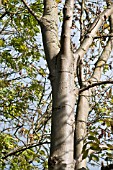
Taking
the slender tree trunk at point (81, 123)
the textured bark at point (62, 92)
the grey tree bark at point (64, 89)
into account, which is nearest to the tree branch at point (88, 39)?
the grey tree bark at point (64, 89)

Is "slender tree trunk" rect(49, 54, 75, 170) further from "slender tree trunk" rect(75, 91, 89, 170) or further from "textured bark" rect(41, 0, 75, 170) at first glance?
"slender tree trunk" rect(75, 91, 89, 170)

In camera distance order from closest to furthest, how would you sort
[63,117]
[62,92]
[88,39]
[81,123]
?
[63,117]
[62,92]
[88,39]
[81,123]

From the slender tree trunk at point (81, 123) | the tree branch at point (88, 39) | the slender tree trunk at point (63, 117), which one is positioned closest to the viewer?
the slender tree trunk at point (63, 117)

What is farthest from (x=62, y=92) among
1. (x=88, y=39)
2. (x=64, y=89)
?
(x=88, y=39)

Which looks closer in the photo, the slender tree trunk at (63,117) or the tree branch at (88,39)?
the slender tree trunk at (63,117)

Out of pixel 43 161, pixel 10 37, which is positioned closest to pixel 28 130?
pixel 43 161

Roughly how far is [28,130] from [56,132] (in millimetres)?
4197

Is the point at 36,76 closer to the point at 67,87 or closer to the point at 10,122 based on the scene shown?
the point at 10,122

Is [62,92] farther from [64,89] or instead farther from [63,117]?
[63,117]

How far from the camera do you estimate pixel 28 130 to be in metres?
7.07

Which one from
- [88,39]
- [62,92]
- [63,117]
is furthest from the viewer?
[88,39]

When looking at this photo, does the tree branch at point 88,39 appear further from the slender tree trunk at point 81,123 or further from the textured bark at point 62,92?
the slender tree trunk at point 81,123

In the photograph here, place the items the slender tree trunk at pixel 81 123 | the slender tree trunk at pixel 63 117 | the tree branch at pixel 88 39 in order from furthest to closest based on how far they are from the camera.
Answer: the slender tree trunk at pixel 81 123, the tree branch at pixel 88 39, the slender tree trunk at pixel 63 117

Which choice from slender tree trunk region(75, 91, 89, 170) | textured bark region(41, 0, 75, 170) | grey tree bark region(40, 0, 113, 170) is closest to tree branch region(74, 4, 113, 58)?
grey tree bark region(40, 0, 113, 170)
